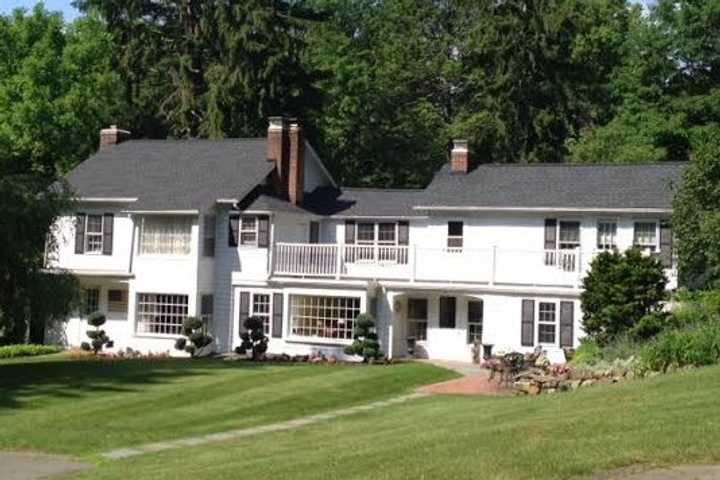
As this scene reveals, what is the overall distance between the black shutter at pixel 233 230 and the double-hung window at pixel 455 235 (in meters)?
7.45

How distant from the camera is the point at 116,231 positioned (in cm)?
3962

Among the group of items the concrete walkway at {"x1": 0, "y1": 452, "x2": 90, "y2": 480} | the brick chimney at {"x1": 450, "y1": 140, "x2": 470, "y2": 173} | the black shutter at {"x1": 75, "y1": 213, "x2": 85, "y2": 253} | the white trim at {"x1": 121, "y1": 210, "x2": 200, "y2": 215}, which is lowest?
the concrete walkway at {"x1": 0, "y1": 452, "x2": 90, "y2": 480}

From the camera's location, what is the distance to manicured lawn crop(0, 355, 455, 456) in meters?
20.4

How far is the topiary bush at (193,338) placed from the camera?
36.6 metres

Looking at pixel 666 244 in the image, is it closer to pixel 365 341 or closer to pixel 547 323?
pixel 547 323

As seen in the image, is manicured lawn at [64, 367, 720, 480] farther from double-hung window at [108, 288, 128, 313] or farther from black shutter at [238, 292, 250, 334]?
double-hung window at [108, 288, 128, 313]

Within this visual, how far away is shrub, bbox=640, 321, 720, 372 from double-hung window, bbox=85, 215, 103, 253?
23095 millimetres

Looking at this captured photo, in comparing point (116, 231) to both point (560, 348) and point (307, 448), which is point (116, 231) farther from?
point (307, 448)

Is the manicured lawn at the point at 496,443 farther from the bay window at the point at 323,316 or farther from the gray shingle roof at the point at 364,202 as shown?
the gray shingle roof at the point at 364,202

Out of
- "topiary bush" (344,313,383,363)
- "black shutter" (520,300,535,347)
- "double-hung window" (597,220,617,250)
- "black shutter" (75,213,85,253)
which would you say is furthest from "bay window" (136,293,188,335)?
"double-hung window" (597,220,617,250)

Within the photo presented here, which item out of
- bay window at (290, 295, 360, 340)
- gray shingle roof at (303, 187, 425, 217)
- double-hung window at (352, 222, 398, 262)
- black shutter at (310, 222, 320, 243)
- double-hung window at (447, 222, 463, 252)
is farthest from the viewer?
black shutter at (310, 222, 320, 243)

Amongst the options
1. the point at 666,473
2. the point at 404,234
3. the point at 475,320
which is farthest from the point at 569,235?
the point at 666,473

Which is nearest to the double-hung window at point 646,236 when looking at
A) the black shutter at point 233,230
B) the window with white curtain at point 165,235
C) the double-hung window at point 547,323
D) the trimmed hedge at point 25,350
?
the double-hung window at point 547,323

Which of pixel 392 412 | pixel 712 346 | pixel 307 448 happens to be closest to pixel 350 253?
pixel 392 412
